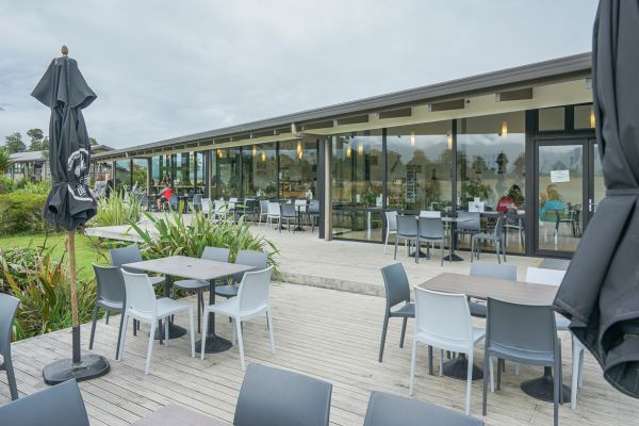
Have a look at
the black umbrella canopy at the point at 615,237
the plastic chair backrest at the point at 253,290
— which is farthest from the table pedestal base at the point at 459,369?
the black umbrella canopy at the point at 615,237

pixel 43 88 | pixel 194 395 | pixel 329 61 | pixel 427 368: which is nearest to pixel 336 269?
pixel 427 368

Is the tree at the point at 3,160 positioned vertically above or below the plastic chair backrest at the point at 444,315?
above

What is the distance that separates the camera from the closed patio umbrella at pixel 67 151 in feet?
11.3

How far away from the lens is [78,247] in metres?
9.46

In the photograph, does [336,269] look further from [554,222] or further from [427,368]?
[554,222]

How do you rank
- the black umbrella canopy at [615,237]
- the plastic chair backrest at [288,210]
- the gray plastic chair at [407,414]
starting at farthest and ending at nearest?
1. the plastic chair backrest at [288,210]
2. the gray plastic chair at [407,414]
3. the black umbrella canopy at [615,237]

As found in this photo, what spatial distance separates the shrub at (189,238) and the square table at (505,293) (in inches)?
121

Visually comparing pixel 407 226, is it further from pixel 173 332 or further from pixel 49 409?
pixel 49 409

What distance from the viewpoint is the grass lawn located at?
6.81 meters

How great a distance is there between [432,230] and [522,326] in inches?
191

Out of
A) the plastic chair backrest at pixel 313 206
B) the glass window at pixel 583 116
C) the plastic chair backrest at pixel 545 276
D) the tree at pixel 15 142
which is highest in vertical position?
the tree at pixel 15 142

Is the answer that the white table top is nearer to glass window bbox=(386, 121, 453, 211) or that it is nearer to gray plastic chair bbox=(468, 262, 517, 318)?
gray plastic chair bbox=(468, 262, 517, 318)

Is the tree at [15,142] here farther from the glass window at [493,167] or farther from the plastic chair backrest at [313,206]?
the glass window at [493,167]

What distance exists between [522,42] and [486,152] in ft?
41.2
